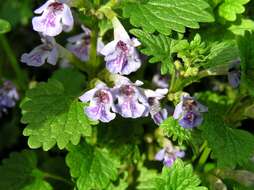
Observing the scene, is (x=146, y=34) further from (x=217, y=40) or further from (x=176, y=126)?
(x=217, y=40)

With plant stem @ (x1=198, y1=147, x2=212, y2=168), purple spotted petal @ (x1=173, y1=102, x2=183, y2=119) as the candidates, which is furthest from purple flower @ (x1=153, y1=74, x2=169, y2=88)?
purple spotted petal @ (x1=173, y1=102, x2=183, y2=119)

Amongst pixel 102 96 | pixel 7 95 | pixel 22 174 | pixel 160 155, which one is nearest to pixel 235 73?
pixel 102 96

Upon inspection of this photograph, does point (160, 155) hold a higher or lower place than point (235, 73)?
lower

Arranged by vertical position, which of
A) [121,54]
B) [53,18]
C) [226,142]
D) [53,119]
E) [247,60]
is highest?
[53,18]

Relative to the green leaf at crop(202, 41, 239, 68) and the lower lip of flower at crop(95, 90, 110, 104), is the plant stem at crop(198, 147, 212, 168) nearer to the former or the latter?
the green leaf at crop(202, 41, 239, 68)

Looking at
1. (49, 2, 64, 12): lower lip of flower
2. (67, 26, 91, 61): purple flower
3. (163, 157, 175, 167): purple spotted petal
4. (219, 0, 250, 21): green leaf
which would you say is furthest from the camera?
(67, 26, 91, 61): purple flower

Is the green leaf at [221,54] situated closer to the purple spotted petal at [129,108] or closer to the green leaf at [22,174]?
the purple spotted petal at [129,108]

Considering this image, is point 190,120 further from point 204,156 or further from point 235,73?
point 204,156
